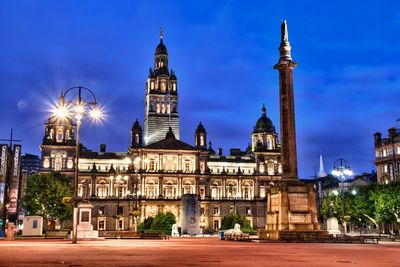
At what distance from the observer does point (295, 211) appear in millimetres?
37500

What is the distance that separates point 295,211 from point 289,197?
1.16m

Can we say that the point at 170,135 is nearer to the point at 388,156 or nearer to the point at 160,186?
the point at 160,186

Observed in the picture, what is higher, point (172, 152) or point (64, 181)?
point (172, 152)

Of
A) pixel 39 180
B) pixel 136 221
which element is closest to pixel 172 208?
pixel 136 221

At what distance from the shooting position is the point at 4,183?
8688 cm

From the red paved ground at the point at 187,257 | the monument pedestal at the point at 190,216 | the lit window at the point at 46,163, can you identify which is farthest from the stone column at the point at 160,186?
the red paved ground at the point at 187,257

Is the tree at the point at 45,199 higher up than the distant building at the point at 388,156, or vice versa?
the distant building at the point at 388,156

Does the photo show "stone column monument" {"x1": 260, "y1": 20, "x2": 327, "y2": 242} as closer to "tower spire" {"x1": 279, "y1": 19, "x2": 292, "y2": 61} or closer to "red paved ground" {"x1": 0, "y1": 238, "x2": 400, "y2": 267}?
"tower spire" {"x1": 279, "y1": 19, "x2": 292, "y2": 61}

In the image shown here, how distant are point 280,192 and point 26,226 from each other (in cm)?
3033

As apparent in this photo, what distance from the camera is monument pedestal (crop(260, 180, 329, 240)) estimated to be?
37091mm

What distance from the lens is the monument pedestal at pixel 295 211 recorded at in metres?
37.1

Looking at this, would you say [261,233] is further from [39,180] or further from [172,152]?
[172,152]

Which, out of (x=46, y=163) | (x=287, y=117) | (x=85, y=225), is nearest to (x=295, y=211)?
(x=287, y=117)

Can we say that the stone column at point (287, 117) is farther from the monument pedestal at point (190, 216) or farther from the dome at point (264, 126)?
the dome at point (264, 126)
